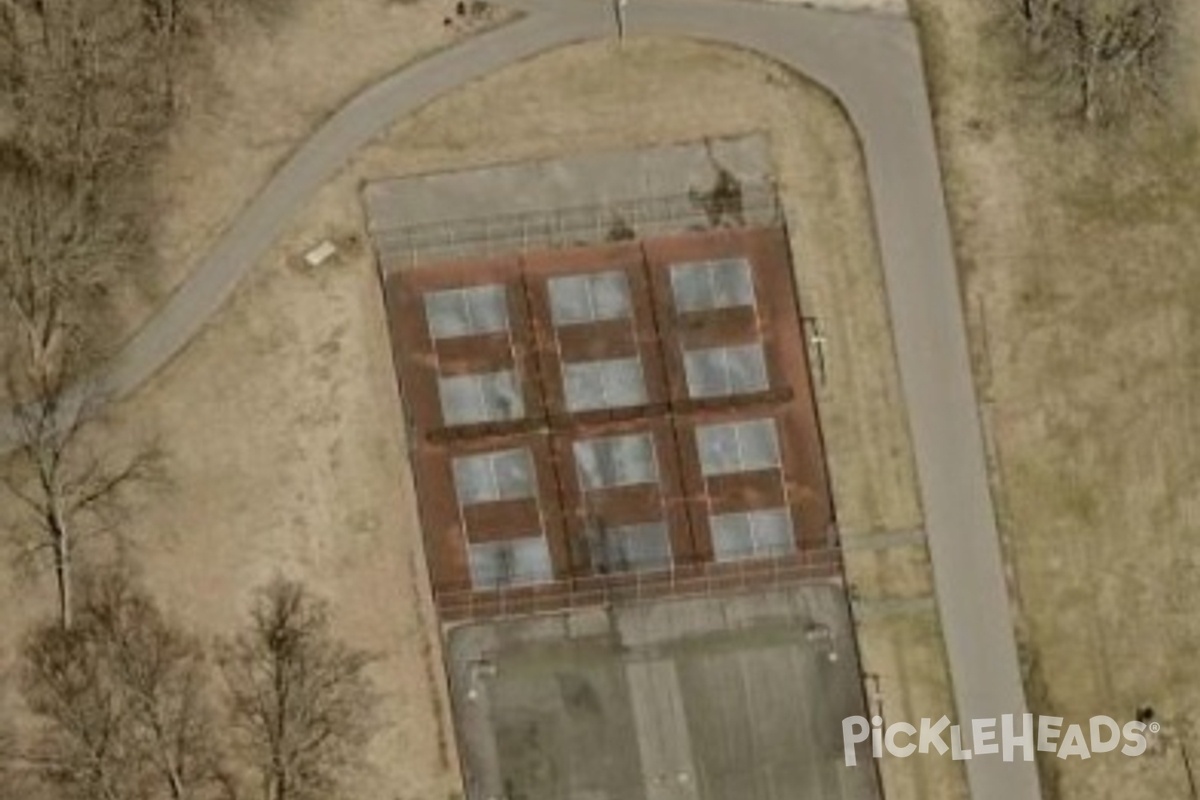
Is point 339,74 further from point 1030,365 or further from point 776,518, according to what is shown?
point 1030,365

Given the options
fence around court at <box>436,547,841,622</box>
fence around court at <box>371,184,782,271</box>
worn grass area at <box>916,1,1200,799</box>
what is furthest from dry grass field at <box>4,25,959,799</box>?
worn grass area at <box>916,1,1200,799</box>

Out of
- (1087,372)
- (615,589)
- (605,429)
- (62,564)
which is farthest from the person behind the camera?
(1087,372)

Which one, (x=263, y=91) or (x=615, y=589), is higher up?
(x=263, y=91)

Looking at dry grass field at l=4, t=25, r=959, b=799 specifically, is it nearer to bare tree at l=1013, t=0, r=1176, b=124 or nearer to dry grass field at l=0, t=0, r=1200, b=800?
dry grass field at l=0, t=0, r=1200, b=800

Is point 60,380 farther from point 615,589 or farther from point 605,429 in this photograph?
point 615,589

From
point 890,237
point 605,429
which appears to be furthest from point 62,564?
point 890,237
